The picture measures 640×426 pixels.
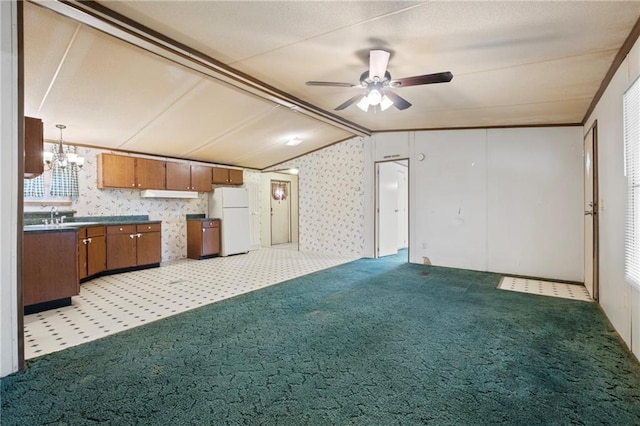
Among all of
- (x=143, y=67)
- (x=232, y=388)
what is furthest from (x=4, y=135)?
(x=232, y=388)

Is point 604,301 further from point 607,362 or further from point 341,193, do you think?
point 341,193

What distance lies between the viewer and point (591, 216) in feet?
13.5

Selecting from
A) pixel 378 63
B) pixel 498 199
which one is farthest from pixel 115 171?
pixel 498 199

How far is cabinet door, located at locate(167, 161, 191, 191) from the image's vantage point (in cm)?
626

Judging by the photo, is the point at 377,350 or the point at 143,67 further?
the point at 143,67

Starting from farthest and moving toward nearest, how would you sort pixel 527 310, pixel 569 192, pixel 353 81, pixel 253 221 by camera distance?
pixel 253 221, pixel 569 192, pixel 353 81, pixel 527 310

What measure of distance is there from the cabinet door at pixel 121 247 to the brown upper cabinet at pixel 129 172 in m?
0.86

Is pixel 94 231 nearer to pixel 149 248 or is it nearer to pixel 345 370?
pixel 149 248

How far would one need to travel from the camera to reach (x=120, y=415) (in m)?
1.68

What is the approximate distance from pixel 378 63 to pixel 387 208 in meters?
4.31

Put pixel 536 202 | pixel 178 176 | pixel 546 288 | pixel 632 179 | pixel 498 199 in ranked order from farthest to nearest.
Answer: pixel 178 176 → pixel 498 199 → pixel 536 202 → pixel 546 288 → pixel 632 179

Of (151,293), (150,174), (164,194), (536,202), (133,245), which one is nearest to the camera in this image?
(151,293)

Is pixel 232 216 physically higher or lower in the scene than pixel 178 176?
lower

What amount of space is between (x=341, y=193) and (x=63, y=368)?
562 centimetres
